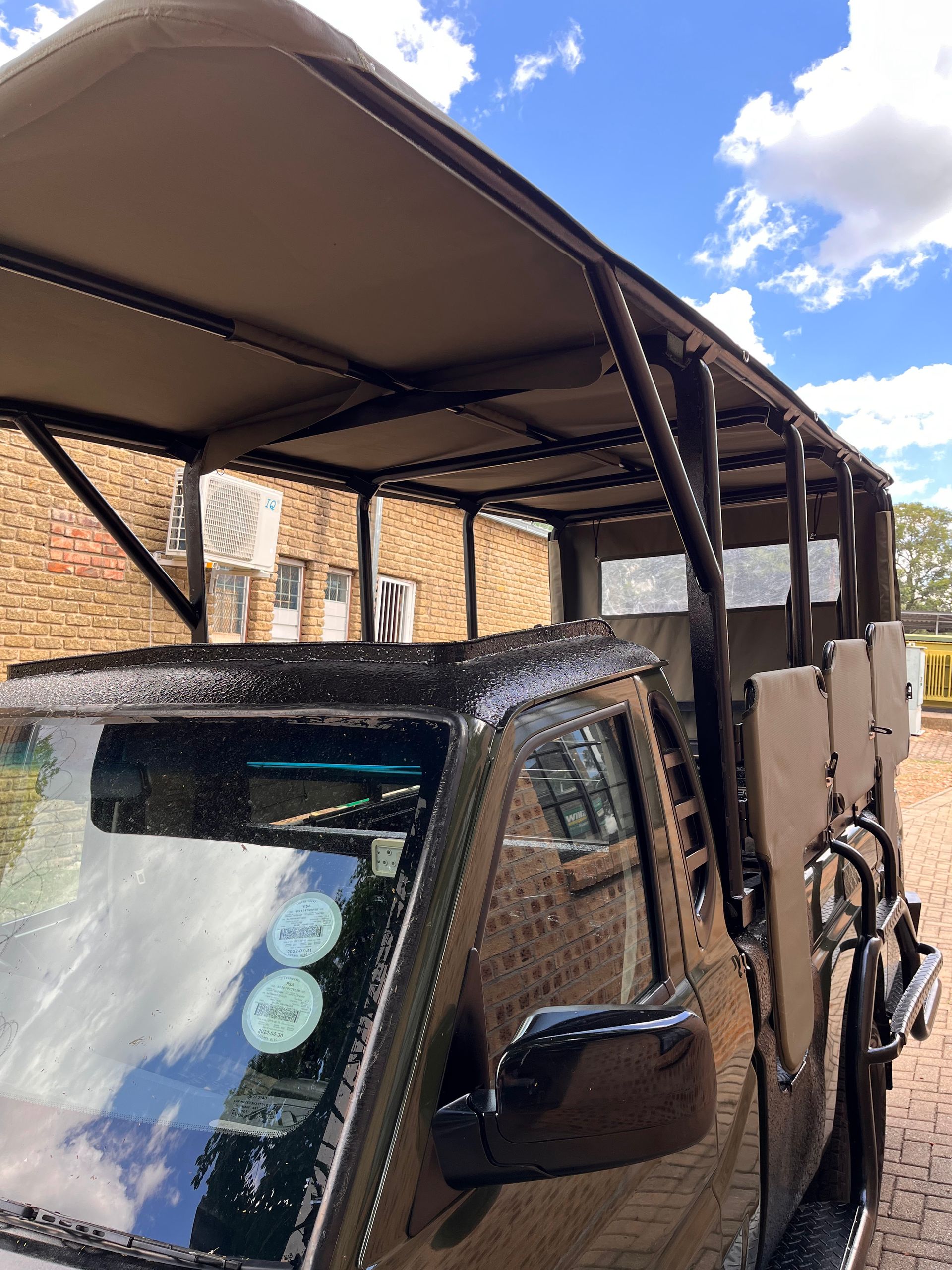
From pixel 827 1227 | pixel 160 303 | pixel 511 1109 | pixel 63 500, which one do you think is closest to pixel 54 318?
pixel 160 303

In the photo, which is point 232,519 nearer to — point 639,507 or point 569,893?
point 639,507

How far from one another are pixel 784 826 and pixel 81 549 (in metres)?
6.45

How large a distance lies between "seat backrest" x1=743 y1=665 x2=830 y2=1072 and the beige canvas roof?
104 cm

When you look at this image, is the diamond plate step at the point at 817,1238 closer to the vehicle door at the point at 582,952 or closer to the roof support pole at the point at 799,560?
the vehicle door at the point at 582,952

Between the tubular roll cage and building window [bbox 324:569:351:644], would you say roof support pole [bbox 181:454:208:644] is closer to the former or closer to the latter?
the tubular roll cage

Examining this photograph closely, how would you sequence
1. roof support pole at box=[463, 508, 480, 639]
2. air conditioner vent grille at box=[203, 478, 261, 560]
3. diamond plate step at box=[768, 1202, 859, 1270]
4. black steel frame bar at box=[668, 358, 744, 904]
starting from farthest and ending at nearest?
air conditioner vent grille at box=[203, 478, 261, 560]
roof support pole at box=[463, 508, 480, 639]
black steel frame bar at box=[668, 358, 744, 904]
diamond plate step at box=[768, 1202, 859, 1270]

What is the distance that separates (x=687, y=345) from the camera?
103 inches

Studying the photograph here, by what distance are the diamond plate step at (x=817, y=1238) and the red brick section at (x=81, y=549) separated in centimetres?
650

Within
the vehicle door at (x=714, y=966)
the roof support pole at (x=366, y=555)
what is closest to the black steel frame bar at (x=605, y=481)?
the roof support pole at (x=366, y=555)

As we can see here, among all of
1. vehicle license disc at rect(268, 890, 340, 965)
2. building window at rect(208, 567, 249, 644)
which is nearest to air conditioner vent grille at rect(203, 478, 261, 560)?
Result: building window at rect(208, 567, 249, 644)

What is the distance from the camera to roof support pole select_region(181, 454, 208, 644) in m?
4.09

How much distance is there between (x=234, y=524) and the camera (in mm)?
8016

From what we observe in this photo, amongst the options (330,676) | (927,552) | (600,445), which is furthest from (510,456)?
(927,552)

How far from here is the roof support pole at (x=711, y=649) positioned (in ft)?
7.85
